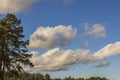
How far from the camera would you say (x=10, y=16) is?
5547cm

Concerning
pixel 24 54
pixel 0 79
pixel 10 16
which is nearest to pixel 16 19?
pixel 10 16

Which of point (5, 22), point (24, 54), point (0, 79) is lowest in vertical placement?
point (0, 79)

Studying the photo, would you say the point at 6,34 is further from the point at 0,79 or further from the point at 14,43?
the point at 0,79

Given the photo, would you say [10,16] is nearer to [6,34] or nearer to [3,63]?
[6,34]

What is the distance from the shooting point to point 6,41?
53375mm

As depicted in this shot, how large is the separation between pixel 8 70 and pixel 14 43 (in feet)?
12.4

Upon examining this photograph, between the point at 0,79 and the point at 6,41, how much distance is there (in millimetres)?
5181

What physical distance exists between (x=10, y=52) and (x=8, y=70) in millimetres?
2495

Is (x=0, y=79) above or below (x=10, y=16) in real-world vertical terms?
below

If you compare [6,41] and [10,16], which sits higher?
[10,16]

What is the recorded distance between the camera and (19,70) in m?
53.9

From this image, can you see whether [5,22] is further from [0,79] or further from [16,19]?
[0,79]

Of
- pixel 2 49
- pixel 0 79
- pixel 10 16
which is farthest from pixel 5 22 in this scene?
pixel 0 79

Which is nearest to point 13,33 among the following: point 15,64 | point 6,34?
point 6,34
